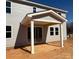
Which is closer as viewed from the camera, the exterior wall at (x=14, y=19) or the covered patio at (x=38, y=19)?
the covered patio at (x=38, y=19)

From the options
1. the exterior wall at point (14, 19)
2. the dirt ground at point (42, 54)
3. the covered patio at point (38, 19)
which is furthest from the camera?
the exterior wall at point (14, 19)

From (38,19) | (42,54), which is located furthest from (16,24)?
(42,54)

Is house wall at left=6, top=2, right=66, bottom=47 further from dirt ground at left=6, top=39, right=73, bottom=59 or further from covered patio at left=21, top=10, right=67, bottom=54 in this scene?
dirt ground at left=6, top=39, right=73, bottom=59

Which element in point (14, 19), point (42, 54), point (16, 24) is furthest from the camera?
point (16, 24)

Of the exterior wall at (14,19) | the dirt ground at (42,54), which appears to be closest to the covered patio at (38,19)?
the dirt ground at (42,54)

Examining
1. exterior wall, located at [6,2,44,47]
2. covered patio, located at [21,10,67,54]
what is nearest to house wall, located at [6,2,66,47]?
exterior wall, located at [6,2,44,47]

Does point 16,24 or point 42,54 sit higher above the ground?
point 16,24

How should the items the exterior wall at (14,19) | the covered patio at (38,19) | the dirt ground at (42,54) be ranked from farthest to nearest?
the exterior wall at (14,19), the covered patio at (38,19), the dirt ground at (42,54)

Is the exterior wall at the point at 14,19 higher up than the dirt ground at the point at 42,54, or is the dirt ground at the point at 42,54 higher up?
the exterior wall at the point at 14,19

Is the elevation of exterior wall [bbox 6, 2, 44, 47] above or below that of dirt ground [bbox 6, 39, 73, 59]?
above

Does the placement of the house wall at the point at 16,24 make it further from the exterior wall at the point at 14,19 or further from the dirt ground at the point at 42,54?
the dirt ground at the point at 42,54

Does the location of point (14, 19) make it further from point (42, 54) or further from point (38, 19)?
point (42, 54)

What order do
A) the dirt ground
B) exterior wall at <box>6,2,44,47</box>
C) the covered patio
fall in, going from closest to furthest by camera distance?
the dirt ground
the covered patio
exterior wall at <box>6,2,44,47</box>
